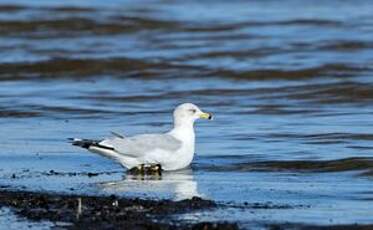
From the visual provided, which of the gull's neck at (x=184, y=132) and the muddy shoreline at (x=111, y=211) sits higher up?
the gull's neck at (x=184, y=132)

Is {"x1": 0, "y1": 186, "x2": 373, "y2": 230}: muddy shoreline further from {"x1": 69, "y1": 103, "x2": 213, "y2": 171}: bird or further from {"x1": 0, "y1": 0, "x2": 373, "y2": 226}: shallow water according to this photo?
{"x1": 69, "y1": 103, "x2": 213, "y2": 171}: bird

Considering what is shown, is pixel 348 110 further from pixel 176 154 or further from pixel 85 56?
pixel 85 56

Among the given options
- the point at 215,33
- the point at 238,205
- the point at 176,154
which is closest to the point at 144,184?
the point at 176,154

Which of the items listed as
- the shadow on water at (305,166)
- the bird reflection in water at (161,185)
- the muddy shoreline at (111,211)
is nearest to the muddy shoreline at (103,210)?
the muddy shoreline at (111,211)

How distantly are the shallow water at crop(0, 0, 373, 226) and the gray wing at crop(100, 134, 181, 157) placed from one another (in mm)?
267

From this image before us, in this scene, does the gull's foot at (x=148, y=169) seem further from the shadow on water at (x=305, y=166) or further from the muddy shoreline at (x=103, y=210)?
the muddy shoreline at (x=103, y=210)

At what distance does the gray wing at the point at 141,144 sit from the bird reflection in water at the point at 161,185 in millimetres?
242

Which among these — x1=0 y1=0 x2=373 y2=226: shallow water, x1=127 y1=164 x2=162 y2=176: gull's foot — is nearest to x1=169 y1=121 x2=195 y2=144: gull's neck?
x1=0 y1=0 x2=373 y2=226: shallow water

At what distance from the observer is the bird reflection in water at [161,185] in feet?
34.8

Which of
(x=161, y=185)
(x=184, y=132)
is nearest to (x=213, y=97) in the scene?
(x=184, y=132)

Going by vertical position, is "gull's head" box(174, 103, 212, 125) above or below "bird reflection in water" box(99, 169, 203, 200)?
above

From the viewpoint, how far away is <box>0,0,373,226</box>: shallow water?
10.9m

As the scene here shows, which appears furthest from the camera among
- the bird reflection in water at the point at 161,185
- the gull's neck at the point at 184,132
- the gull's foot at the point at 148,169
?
the gull's neck at the point at 184,132

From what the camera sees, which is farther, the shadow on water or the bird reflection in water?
the shadow on water
